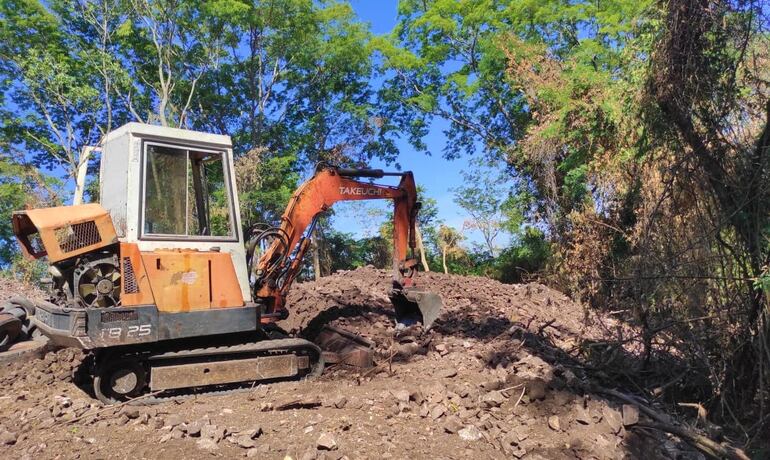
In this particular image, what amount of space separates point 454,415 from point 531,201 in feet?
42.7

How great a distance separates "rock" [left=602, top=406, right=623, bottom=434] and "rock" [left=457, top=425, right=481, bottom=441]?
1.15 m

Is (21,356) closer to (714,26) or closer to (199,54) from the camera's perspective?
(714,26)

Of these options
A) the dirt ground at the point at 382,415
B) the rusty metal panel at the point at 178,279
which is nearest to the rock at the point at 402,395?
the dirt ground at the point at 382,415

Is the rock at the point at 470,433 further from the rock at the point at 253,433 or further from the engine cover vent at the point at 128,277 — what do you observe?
the engine cover vent at the point at 128,277

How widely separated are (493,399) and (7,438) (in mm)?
4134

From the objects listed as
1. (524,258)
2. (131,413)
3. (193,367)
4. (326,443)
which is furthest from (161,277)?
(524,258)

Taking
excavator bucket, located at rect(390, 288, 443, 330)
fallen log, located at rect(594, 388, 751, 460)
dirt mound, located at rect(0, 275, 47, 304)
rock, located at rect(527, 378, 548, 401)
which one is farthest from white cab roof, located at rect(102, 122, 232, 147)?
dirt mound, located at rect(0, 275, 47, 304)

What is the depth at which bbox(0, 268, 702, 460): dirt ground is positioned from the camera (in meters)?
4.36

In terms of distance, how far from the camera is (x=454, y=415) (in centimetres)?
493

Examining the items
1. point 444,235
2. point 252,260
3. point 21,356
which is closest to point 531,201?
point 444,235

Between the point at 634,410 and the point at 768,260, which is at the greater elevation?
the point at 768,260

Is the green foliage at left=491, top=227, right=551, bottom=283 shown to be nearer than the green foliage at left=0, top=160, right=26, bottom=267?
Yes

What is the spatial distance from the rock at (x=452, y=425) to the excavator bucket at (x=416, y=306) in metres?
2.73

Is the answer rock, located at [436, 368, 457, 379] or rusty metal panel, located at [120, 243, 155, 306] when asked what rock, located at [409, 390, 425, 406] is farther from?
rusty metal panel, located at [120, 243, 155, 306]
